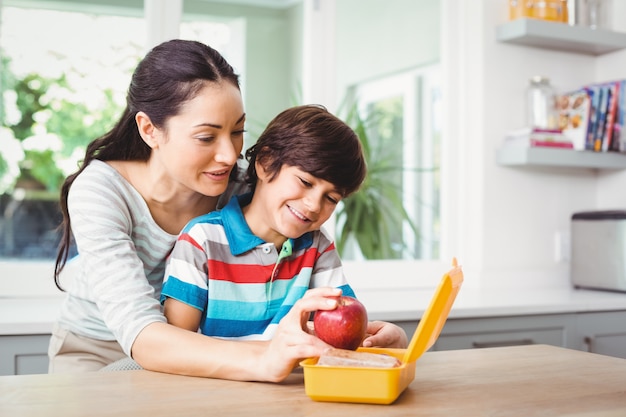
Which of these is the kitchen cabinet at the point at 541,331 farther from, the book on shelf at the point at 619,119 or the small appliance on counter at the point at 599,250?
the book on shelf at the point at 619,119

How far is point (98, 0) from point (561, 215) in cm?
199

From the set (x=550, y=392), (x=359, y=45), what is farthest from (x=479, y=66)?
(x=550, y=392)

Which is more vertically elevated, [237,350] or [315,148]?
[315,148]

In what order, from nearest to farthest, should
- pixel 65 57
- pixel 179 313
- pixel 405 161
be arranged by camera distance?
pixel 179 313, pixel 65 57, pixel 405 161

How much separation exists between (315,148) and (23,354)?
99 cm

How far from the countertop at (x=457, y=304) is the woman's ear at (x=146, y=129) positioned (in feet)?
2.11

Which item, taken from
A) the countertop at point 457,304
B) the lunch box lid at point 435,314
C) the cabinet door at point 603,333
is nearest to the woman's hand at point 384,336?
the lunch box lid at point 435,314

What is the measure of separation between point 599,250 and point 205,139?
6.39 feet

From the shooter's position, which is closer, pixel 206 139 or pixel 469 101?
pixel 206 139

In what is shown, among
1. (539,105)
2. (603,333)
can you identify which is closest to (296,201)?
(603,333)

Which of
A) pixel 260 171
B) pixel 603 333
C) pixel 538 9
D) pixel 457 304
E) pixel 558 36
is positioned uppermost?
pixel 538 9

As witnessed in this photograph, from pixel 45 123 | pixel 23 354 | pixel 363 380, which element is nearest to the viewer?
pixel 363 380

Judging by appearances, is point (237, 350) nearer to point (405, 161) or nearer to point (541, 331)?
point (541, 331)

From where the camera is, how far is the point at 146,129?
144 cm
